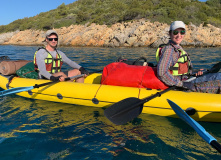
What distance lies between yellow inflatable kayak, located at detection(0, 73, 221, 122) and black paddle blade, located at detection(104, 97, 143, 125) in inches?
12.6

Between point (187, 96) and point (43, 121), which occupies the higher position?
point (187, 96)

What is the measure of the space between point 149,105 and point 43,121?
1.71 metres

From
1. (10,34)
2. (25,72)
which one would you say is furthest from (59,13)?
(25,72)

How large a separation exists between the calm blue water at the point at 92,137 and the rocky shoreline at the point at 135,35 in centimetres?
1455

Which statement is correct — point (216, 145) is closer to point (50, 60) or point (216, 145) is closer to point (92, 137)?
point (92, 137)

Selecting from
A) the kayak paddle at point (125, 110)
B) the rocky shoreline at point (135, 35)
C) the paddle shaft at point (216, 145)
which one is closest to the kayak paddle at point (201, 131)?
the paddle shaft at point (216, 145)

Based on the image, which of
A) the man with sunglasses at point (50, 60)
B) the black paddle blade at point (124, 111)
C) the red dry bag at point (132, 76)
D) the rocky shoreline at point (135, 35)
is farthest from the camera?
the rocky shoreline at point (135, 35)

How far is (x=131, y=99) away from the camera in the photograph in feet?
9.68

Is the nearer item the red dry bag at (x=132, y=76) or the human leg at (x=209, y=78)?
the human leg at (x=209, y=78)

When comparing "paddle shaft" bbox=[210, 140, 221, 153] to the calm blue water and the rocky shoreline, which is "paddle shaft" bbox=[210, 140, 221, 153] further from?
the rocky shoreline

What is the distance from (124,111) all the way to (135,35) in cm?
1706

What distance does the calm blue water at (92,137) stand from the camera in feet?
7.27

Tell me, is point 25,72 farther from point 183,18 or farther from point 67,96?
point 183,18

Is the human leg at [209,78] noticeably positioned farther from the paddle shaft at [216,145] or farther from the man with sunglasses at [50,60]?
the man with sunglasses at [50,60]
